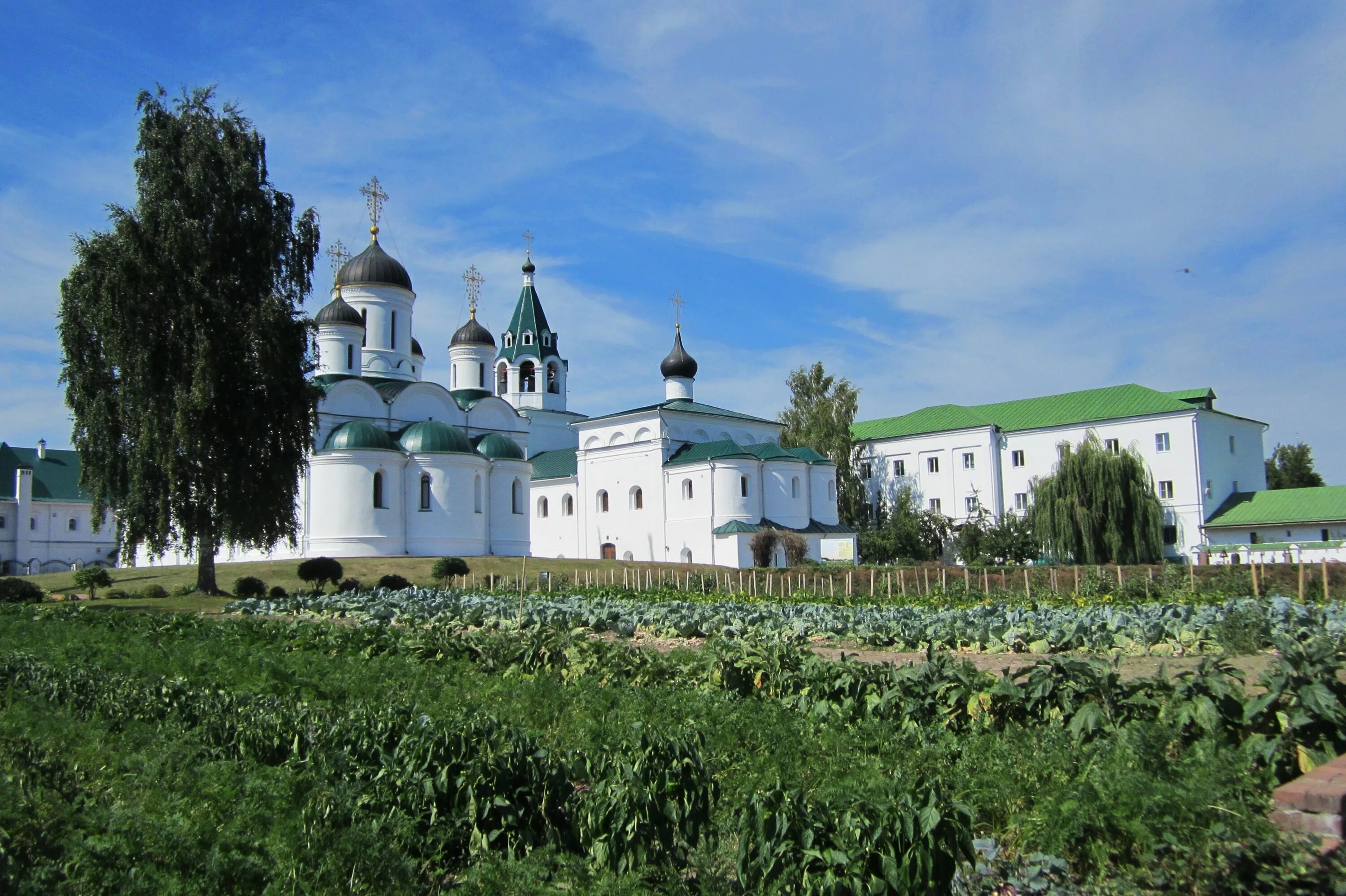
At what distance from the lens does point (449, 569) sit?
31812 mm

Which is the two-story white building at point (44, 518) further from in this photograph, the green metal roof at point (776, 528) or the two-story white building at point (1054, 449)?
the two-story white building at point (1054, 449)

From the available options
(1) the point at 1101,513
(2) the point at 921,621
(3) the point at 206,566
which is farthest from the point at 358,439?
(1) the point at 1101,513

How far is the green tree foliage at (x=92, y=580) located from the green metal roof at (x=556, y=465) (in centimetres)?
2653

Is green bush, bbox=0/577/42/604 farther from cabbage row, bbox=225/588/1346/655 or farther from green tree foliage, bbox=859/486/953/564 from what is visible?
green tree foliage, bbox=859/486/953/564

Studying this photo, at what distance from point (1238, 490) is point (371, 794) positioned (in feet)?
172

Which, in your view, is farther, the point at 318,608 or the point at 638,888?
the point at 318,608

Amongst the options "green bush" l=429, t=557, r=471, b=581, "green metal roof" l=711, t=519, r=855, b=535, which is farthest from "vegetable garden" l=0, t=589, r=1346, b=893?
"green metal roof" l=711, t=519, r=855, b=535

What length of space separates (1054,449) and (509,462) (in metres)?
27.3

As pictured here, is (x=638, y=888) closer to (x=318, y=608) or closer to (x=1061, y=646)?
(x=1061, y=646)

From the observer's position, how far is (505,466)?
42.6 m

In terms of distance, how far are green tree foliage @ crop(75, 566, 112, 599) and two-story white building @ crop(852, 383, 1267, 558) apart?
39313 millimetres

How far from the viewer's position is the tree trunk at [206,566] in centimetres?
2495

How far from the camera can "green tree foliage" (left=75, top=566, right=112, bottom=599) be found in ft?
87.4

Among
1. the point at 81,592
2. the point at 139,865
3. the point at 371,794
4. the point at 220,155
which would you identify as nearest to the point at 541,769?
the point at 371,794
